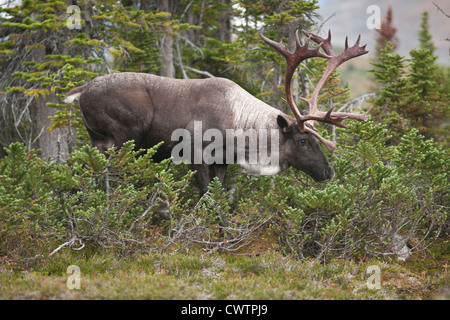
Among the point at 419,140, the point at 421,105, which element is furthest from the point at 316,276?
the point at 421,105

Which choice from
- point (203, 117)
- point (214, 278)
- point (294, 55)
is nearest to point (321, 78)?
point (294, 55)

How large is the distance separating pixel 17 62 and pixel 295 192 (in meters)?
9.29

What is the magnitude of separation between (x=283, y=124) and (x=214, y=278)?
2675 mm

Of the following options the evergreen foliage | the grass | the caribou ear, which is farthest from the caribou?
the grass

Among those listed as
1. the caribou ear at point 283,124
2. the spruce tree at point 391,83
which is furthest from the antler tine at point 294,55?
the spruce tree at point 391,83

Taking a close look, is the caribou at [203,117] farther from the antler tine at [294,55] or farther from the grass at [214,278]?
the grass at [214,278]

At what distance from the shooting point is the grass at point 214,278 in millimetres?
4758

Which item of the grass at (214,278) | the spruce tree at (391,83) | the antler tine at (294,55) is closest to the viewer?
the grass at (214,278)

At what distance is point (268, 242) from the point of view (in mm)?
7090

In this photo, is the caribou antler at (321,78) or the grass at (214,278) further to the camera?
the caribou antler at (321,78)

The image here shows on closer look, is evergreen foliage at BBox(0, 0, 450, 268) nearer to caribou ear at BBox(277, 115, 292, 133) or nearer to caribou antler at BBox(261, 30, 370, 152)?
caribou antler at BBox(261, 30, 370, 152)

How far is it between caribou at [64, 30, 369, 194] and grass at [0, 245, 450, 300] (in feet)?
4.67
